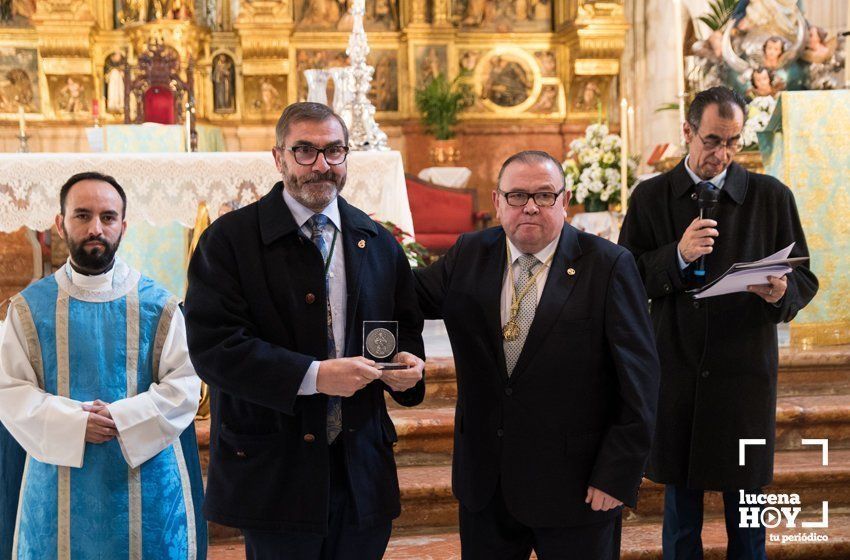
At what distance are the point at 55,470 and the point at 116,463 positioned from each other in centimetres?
16

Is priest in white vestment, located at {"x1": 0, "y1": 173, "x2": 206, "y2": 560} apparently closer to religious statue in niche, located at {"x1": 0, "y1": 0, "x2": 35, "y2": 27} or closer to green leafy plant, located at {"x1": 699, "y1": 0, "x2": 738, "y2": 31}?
green leafy plant, located at {"x1": 699, "y1": 0, "x2": 738, "y2": 31}

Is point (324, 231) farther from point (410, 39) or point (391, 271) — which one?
point (410, 39)

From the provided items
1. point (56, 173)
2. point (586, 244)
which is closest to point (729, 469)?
point (586, 244)

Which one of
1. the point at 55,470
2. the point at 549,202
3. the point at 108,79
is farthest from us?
the point at 108,79

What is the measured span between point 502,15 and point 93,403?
9.40m

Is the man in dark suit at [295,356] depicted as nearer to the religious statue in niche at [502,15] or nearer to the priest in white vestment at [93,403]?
the priest in white vestment at [93,403]

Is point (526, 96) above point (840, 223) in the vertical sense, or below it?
above

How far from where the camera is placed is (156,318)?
3.02 meters

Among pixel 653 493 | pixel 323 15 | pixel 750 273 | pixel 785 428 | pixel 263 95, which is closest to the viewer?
pixel 750 273

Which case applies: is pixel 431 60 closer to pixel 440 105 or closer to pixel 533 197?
pixel 440 105

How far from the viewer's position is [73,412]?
2.81m

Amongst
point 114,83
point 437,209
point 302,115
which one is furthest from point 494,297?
point 114,83

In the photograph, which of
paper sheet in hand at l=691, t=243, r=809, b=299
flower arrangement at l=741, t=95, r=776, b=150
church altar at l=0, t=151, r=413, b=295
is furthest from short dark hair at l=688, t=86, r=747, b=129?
church altar at l=0, t=151, r=413, b=295

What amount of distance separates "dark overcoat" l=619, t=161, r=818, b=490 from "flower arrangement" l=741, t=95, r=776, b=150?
2261 millimetres
